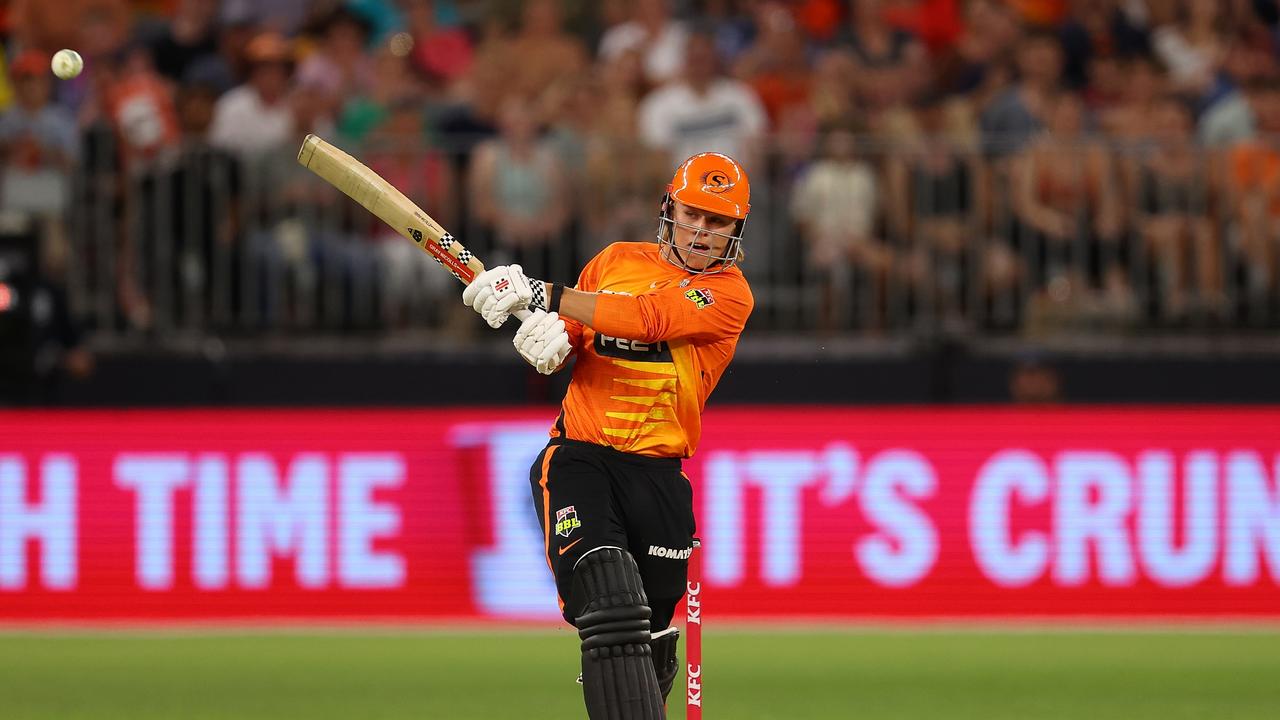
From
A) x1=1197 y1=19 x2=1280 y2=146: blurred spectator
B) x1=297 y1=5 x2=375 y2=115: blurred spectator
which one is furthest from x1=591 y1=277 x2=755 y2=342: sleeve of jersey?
x1=297 y1=5 x2=375 y2=115: blurred spectator

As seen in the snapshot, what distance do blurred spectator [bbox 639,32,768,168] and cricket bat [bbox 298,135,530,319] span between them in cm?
646

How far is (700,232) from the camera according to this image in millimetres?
7047

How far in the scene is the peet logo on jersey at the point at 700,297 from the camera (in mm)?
6910

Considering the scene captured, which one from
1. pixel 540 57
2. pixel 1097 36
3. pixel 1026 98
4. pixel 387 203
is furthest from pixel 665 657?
pixel 1097 36

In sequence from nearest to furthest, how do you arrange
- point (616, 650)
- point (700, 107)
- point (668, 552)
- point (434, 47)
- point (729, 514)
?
point (616, 650), point (668, 552), point (729, 514), point (700, 107), point (434, 47)

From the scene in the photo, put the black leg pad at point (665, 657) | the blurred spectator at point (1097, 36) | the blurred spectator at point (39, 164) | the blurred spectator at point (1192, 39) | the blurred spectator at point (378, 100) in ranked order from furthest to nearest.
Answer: the blurred spectator at point (1097, 36) < the blurred spectator at point (1192, 39) < the blurred spectator at point (378, 100) < the blurred spectator at point (39, 164) < the black leg pad at point (665, 657)

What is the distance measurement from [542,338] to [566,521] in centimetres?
70

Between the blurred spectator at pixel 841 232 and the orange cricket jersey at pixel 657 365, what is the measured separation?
6.30m

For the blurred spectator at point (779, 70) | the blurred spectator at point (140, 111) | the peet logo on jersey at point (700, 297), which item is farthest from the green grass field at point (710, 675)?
the blurred spectator at point (779, 70)

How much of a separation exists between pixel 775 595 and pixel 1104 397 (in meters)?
3.07

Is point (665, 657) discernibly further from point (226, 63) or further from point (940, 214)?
point (226, 63)

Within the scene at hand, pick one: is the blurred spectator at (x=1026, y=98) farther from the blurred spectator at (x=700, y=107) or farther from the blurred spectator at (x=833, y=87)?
the blurred spectator at (x=700, y=107)

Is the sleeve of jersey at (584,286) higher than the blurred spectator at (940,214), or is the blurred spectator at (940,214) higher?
the blurred spectator at (940,214)

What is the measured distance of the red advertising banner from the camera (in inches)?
480
